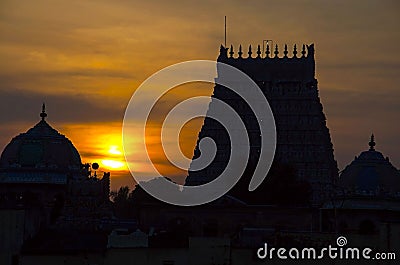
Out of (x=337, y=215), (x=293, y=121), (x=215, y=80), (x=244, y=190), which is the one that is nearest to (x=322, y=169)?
(x=293, y=121)

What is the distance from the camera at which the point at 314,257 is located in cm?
4500

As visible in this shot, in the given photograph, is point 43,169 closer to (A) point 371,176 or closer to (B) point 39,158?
(B) point 39,158

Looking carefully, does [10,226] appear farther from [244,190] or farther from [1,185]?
[244,190]

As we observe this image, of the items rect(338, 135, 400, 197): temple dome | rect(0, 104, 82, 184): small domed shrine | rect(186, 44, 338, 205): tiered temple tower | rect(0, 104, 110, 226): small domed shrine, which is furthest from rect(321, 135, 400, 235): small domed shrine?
rect(186, 44, 338, 205): tiered temple tower

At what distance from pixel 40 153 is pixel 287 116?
3601 cm

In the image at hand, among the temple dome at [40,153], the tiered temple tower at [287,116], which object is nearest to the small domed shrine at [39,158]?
the temple dome at [40,153]

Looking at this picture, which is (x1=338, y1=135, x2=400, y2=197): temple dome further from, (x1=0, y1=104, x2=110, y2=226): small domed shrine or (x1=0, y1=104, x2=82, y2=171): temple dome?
(x1=0, y1=104, x2=82, y2=171): temple dome

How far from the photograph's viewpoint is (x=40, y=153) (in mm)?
82375

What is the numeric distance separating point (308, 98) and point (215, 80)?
946 cm

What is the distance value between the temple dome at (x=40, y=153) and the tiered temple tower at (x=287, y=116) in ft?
85.3

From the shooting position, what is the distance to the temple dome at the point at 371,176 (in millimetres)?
67500

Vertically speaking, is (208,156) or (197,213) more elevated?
(208,156)

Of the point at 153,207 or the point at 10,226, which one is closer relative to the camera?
the point at 10,226

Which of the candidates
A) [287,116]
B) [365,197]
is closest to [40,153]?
A: [365,197]
